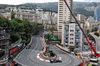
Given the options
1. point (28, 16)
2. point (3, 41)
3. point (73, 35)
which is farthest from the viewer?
point (28, 16)

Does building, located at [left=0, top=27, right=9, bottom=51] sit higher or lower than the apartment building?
lower

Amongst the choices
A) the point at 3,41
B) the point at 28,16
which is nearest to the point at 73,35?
the point at 3,41

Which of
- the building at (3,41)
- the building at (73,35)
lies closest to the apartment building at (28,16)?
the building at (73,35)

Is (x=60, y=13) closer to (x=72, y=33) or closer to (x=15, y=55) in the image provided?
(x=72, y=33)

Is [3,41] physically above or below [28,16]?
below

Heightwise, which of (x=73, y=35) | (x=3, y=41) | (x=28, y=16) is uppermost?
(x=28, y=16)

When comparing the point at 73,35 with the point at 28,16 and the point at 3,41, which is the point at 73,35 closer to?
the point at 3,41

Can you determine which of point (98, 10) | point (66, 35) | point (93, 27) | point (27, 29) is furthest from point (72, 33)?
point (98, 10)

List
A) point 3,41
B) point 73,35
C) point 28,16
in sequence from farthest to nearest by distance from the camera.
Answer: point 28,16
point 73,35
point 3,41

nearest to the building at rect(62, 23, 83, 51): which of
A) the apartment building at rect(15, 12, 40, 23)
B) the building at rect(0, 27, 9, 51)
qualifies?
the building at rect(0, 27, 9, 51)

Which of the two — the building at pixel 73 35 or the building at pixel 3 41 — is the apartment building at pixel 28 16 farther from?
the building at pixel 3 41

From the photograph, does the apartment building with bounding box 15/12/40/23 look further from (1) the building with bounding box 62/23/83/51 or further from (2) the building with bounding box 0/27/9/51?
(2) the building with bounding box 0/27/9/51
